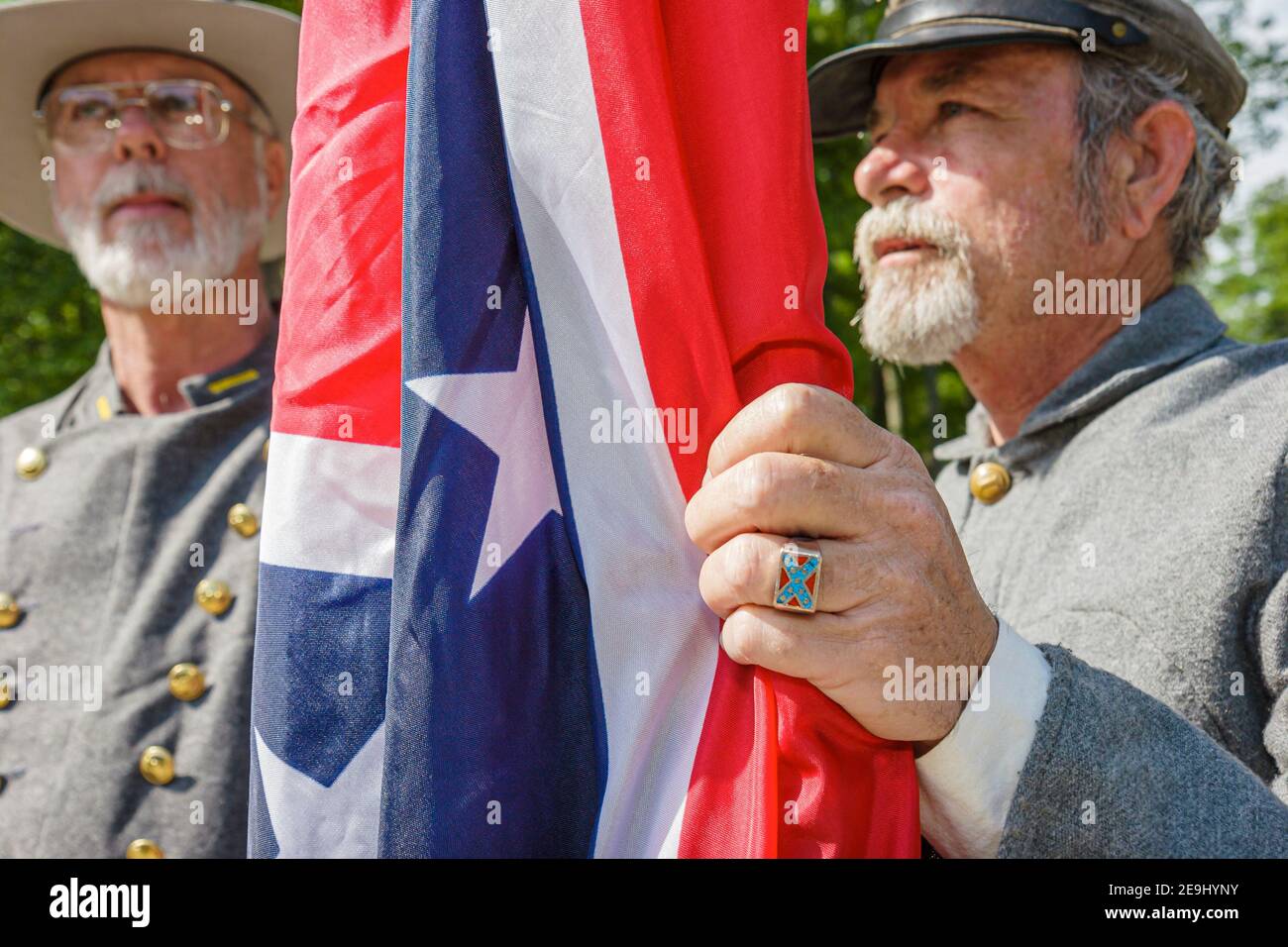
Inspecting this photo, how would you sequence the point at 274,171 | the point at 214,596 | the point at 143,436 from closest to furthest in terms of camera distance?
the point at 214,596 < the point at 143,436 < the point at 274,171

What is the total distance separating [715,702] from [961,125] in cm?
188

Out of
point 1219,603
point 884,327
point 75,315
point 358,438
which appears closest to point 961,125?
point 884,327

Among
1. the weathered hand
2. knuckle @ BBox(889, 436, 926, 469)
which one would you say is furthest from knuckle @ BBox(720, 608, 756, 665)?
knuckle @ BBox(889, 436, 926, 469)

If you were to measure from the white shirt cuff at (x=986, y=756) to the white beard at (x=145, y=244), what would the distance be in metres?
2.60

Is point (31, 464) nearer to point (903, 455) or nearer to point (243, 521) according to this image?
→ point (243, 521)

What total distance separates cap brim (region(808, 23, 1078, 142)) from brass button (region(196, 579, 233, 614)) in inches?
Result: 69.9

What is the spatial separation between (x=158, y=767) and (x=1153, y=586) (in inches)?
79.2

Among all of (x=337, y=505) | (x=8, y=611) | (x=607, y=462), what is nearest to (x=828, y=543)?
(x=607, y=462)

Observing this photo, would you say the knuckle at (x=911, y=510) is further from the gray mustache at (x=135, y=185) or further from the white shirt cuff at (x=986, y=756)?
the gray mustache at (x=135, y=185)

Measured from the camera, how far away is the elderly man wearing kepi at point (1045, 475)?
52.4 inches

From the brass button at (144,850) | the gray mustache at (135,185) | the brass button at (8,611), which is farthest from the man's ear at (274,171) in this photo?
the brass button at (144,850)

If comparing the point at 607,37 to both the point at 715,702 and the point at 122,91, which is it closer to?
the point at 715,702

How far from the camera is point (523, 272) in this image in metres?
1.51

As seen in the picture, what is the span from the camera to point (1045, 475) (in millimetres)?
2529
